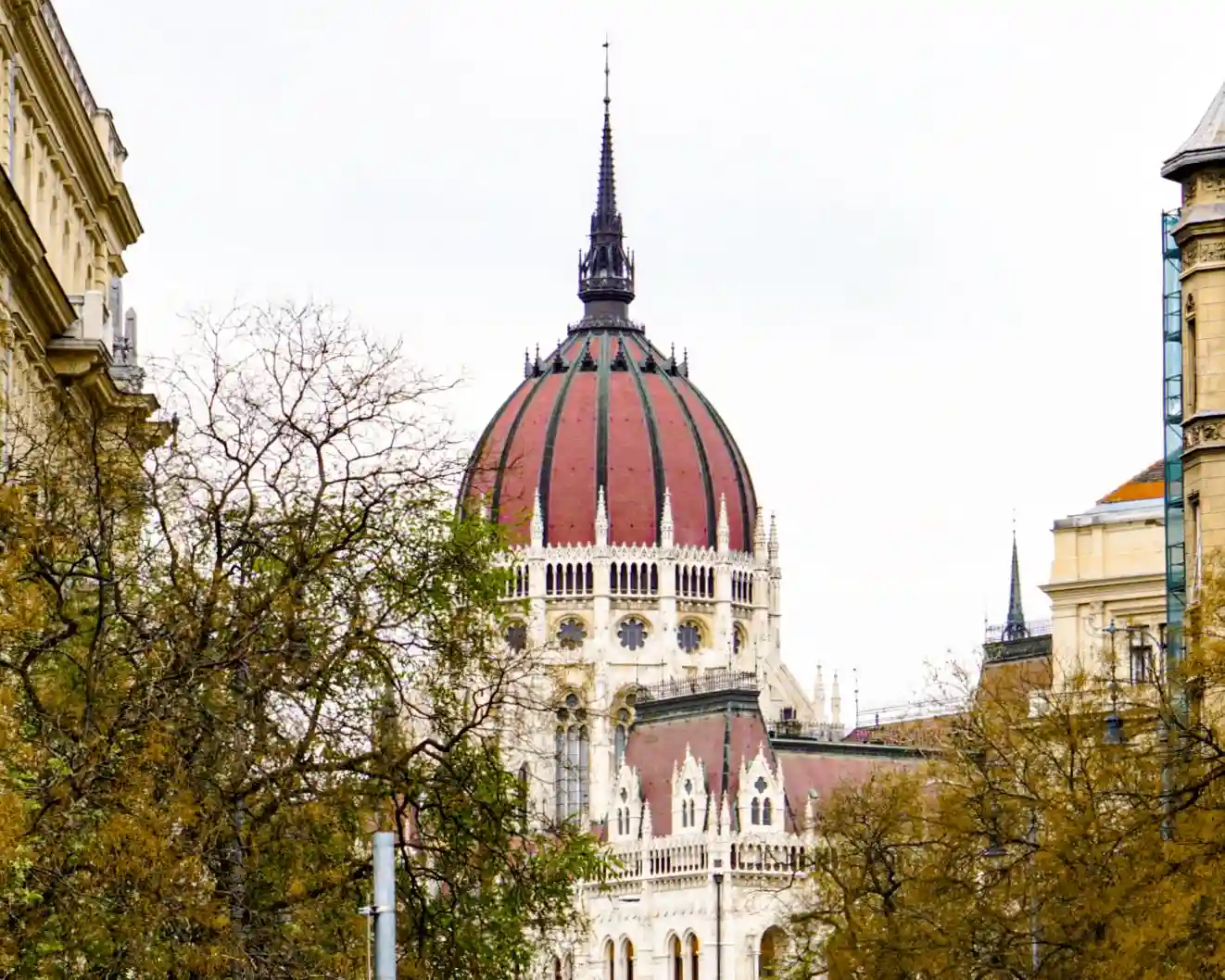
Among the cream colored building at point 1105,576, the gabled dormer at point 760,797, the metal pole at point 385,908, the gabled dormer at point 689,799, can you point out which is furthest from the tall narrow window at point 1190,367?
the gabled dormer at point 689,799

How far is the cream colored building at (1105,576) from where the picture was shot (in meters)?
78.1

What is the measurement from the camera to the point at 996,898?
60.3m

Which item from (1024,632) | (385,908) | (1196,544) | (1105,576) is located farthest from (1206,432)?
(1024,632)

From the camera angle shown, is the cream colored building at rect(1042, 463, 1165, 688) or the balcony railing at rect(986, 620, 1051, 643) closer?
the cream colored building at rect(1042, 463, 1165, 688)

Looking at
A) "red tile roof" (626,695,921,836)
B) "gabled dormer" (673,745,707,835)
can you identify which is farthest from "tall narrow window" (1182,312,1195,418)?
"gabled dormer" (673,745,707,835)

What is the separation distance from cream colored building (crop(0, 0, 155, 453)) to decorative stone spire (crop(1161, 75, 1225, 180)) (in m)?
17.0

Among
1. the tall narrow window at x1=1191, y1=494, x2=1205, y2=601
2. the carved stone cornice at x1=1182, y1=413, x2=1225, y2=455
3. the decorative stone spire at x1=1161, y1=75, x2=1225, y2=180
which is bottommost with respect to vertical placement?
the tall narrow window at x1=1191, y1=494, x2=1205, y2=601

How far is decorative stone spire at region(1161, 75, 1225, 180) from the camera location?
57469 mm

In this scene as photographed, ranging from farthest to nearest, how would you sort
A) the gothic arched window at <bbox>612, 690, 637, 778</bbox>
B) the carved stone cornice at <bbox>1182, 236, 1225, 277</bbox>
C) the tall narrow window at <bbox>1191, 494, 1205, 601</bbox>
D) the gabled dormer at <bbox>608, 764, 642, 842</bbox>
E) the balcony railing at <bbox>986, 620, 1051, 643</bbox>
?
the gothic arched window at <bbox>612, 690, 637, 778</bbox>, the gabled dormer at <bbox>608, 764, 642, 842</bbox>, the balcony railing at <bbox>986, 620, 1051, 643</bbox>, the carved stone cornice at <bbox>1182, 236, 1225, 277</bbox>, the tall narrow window at <bbox>1191, 494, 1205, 601</bbox>

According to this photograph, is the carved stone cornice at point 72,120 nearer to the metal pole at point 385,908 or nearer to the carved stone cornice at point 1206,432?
the carved stone cornice at point 1206,432

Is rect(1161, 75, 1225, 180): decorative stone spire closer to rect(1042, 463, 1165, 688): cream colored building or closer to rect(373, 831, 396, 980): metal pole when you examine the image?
rect(1042, 463, 1165, 688): cream colored building

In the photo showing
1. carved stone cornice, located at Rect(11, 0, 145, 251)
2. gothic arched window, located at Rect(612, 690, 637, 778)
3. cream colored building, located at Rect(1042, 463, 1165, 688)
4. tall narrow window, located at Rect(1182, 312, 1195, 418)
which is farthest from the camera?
gothic arched window, located at Rect(612, 690, 637, 778)

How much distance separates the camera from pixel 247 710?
43.8 meters

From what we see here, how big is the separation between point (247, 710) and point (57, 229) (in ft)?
69.1
